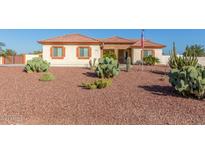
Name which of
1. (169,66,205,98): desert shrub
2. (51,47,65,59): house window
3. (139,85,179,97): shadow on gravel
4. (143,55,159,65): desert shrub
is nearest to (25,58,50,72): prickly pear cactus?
(139,85,179,97): shadow on gravel

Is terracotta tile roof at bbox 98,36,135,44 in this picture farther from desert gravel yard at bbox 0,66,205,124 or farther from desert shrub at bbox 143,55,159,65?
desert gravel yard at bbox 0,66,205,124

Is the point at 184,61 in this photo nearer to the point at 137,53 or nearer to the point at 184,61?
the point at 184,61

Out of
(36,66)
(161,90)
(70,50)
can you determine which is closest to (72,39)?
(70,50)

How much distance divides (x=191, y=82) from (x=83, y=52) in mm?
17849

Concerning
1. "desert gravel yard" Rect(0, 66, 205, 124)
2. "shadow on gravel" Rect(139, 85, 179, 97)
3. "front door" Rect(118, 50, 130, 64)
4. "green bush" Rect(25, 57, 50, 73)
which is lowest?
"desert gravel yard" Rect(0, 66, 205, 124)

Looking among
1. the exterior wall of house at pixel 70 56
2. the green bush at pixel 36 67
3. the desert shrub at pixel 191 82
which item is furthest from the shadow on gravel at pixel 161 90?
the exterior wall of house at pixel 70 56

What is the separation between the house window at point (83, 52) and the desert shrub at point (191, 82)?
56.0 feet

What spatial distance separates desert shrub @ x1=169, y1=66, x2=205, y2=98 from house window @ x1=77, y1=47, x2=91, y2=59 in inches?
672

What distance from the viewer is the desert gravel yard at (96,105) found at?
679cm

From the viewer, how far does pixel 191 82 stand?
911 cm

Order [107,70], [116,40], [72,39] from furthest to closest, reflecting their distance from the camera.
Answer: [116,40], [72,39], [107,70]

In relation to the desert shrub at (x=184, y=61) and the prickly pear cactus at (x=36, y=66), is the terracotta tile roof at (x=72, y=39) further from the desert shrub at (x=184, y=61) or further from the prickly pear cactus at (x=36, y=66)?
the desert shrub at (x=184, y=61)

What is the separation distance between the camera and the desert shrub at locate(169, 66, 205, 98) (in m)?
8.89
